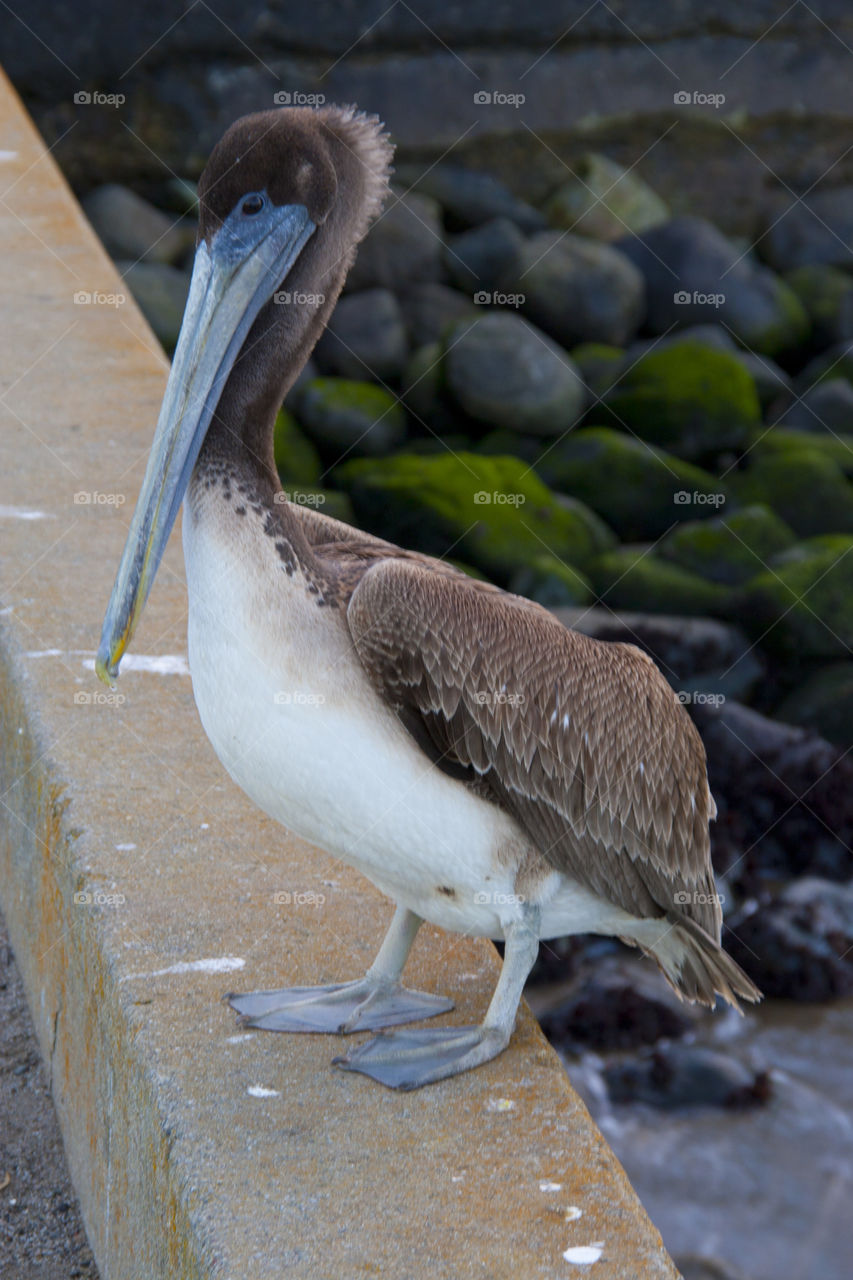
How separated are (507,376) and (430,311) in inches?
54.0

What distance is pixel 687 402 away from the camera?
9.64 m

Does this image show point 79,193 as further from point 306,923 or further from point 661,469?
point 306,923

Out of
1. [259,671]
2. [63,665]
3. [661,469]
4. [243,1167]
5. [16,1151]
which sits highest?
[259,671]

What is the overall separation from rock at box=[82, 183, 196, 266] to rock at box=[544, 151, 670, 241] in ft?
9.40

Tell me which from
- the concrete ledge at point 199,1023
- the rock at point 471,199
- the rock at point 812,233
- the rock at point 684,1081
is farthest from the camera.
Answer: the rock at point 812,233

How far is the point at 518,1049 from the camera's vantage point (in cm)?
300

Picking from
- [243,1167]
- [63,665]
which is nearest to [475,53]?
[63,665]

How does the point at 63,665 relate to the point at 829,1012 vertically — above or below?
above

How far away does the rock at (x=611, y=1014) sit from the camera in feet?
21.1

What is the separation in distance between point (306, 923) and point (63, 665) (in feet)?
3.47

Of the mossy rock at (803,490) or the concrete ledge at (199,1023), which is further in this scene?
the mossy rock at (803,490)

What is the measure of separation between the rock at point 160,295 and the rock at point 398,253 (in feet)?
3.85

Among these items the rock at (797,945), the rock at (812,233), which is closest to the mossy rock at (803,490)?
the rock at (797,945)

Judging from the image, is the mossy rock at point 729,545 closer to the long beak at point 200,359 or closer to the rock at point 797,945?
the rock at point 797,945
